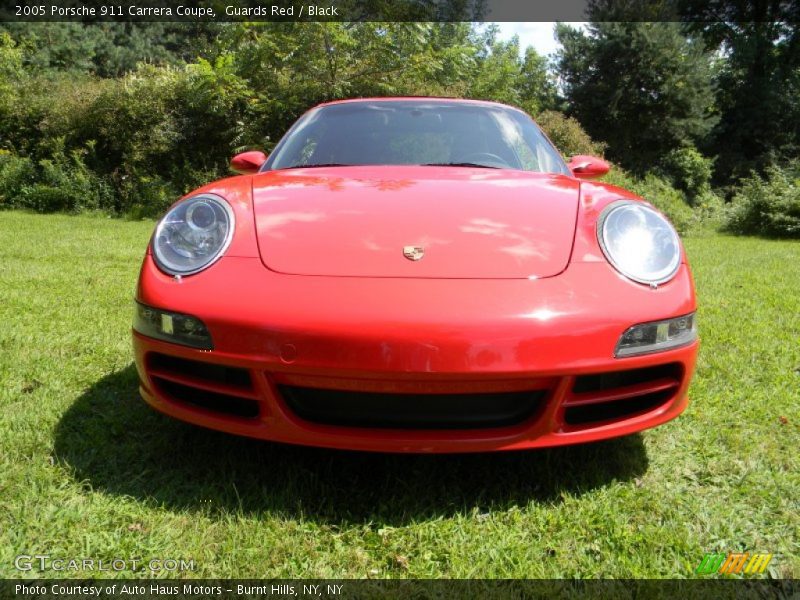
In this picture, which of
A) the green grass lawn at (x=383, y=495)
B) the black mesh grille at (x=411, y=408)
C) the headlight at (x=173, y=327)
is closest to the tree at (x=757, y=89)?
the green grass lawn at (x=383, y=495)

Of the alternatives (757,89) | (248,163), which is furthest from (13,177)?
(757,89)

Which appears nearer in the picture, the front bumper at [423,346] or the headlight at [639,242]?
the front bumper at [423,346]

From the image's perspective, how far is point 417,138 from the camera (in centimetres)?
254

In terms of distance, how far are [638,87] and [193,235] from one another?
2791 cm

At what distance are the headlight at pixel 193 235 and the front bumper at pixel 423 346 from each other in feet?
0.21

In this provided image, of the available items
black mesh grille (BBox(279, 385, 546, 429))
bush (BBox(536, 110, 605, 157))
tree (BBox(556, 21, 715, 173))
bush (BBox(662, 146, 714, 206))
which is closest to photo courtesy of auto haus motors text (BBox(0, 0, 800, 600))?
black mesh grille (BBox(279, 385, 546, 429))

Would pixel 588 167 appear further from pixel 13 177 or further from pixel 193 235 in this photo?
pixel 13 177

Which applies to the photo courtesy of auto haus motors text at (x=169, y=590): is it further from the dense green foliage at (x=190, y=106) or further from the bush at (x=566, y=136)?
the bush at (x=566, y=136)

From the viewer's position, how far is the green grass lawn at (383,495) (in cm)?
136

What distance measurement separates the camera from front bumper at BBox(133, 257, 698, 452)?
134cm

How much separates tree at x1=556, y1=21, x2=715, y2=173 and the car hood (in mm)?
25603

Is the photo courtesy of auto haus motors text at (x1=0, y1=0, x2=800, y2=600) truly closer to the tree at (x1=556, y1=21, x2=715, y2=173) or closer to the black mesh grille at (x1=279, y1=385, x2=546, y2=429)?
the black mesh grille at (x1=279, y1=385, x2=546, y2=429)

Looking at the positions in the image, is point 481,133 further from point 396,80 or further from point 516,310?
point 396,80

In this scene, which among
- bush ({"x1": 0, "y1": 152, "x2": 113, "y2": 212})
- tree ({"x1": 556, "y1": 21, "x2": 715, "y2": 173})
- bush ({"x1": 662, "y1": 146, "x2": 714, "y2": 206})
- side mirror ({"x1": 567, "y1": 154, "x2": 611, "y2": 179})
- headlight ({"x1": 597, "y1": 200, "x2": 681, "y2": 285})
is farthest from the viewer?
tree ({"x1": 556, "y1": 21, "x2": 715, "y2": 173})
